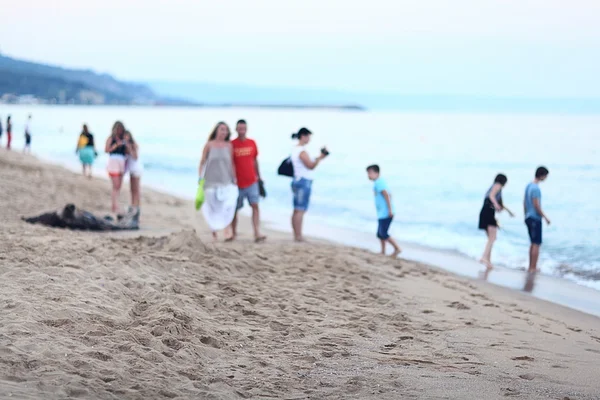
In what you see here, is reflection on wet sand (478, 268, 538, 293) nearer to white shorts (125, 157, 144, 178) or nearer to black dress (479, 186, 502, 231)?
black dress (479, 186, 502, 231)

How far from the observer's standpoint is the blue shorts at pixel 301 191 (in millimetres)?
10031

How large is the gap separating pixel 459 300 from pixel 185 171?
951 inches

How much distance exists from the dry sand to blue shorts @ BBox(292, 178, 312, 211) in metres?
1.71

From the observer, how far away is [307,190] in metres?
10.1

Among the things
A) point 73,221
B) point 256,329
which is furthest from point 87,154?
point 256,329

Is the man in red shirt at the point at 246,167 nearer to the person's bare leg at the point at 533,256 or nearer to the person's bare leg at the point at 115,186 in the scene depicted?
the person's bare leg at the point at 115,186

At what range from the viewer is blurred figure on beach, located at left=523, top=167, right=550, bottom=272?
9695 mm

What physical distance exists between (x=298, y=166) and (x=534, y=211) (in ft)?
10.8

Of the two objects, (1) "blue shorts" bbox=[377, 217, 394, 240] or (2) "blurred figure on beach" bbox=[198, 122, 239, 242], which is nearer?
(2) "blurred figure on beach" bbox=[198, 122, 239, 242]

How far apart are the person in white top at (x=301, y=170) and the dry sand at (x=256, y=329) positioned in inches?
67.5

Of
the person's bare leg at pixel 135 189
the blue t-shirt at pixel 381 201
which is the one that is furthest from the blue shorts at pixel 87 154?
the blue t-shirt at pixel 381 201

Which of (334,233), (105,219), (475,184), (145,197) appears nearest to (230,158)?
(105,219)

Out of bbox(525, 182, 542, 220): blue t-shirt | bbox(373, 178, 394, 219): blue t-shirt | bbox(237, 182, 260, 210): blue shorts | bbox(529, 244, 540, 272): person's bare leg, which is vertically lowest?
bbox(529, 244, 540, 272): person's bare leg

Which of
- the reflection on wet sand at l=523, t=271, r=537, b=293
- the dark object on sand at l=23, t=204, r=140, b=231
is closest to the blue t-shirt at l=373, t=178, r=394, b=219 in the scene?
the reflection on wet sand at l=523, t=271, r=537, b=293
